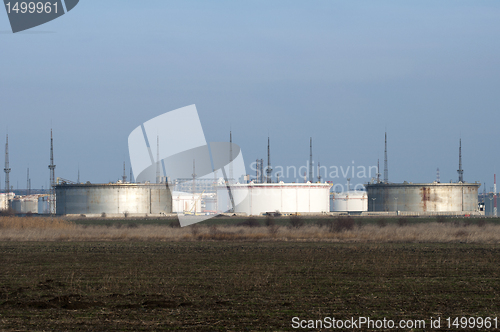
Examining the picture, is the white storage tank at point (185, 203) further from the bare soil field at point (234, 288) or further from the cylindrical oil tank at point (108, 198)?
the bare soil field at point (234, 288)

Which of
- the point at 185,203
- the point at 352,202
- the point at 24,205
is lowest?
the point at 24,205

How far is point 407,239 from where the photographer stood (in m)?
43.6

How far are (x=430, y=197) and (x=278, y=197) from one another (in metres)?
33.0

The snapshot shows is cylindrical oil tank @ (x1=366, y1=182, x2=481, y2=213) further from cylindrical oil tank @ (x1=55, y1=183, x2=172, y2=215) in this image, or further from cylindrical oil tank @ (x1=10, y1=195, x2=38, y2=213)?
cylindrical oil tank @ (x1=10, y1=195, x2=38, y2=213)

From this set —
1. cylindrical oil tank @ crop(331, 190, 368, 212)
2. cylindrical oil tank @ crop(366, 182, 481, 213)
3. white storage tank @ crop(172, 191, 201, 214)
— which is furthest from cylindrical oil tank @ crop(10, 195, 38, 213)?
cylindrical oil tank @ crop(366, 182, 481, 213)

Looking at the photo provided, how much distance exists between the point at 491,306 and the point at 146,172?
4696 inches

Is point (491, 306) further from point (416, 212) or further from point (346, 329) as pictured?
point (416, 212)

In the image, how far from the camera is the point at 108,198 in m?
116

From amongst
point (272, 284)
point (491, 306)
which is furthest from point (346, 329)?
point (272, 284)

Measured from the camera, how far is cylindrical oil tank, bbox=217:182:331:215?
4286 inches

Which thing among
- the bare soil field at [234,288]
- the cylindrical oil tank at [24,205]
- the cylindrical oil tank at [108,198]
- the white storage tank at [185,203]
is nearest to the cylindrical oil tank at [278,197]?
the cylindrical oil tank at [108,198]

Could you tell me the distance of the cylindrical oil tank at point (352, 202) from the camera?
15512 centimetres

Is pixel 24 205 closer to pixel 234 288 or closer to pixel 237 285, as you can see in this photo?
pixel 237 285

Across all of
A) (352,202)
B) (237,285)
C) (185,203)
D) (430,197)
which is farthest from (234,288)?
(352,202)
